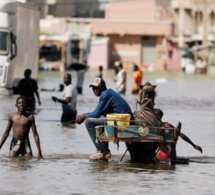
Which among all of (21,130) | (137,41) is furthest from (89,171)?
(137,41)

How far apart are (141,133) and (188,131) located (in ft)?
25.9

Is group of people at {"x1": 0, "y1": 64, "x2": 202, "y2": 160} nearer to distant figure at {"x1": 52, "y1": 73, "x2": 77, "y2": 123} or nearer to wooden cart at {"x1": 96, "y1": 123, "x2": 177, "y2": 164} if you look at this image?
wooden cart at {"x1": 96, "y1": 123, "x2": 177, "y2": 164}

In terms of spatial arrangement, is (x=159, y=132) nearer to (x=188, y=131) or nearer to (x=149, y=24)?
(x=188, y=131)

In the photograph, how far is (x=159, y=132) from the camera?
1630 centimetres

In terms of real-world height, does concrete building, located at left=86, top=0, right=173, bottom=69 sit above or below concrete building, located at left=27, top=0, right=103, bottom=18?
below

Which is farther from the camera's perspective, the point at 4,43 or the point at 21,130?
the point at 4,43

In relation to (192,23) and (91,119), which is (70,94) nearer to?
(91,119)

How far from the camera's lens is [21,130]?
1664 cm

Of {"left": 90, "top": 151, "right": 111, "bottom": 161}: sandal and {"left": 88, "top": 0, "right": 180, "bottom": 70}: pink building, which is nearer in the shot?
{"left": 90, "top": 151, "right": 111, "bottom": 161}: sandal

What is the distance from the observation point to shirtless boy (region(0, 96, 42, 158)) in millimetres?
16625

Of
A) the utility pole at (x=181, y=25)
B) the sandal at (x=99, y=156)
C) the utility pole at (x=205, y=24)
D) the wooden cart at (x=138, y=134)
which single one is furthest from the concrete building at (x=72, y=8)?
the wooden cart at (x=138, y=134)

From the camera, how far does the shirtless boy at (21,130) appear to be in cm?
1662

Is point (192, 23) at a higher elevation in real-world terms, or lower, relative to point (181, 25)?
higher

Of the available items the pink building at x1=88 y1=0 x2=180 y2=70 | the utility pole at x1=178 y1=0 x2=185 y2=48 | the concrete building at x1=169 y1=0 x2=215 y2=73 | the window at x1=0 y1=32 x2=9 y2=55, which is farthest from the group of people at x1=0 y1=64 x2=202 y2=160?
the utility pole at x1=178 y1=0 x2=185 y2=48
